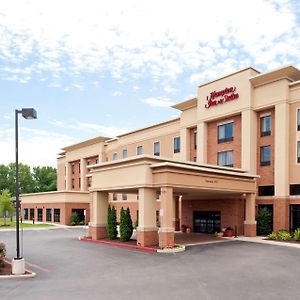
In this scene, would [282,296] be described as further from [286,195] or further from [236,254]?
[286,195]

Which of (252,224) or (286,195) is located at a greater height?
(286,195)

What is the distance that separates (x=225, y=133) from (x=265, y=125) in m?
4.76

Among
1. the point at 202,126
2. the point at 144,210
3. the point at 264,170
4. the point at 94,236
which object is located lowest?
the point at 94,236

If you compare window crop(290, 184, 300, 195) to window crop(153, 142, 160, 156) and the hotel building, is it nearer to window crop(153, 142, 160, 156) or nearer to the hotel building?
the hotel building

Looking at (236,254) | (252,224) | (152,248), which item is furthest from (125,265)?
(252,224)

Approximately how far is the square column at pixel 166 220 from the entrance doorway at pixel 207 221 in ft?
40.3

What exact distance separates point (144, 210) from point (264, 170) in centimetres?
1522

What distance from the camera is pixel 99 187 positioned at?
104 feet

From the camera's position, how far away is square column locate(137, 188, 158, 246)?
26.4 m

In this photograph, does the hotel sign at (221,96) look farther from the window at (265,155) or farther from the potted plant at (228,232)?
the potted plant at (228,232)

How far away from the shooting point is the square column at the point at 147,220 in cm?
2642

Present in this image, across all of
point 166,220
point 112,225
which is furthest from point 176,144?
point 166,220

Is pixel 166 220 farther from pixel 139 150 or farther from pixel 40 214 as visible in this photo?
A: pixel 40 214

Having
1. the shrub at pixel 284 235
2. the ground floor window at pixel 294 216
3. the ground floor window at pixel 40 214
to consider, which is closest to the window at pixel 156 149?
the ground floor window at pixel 294 216
